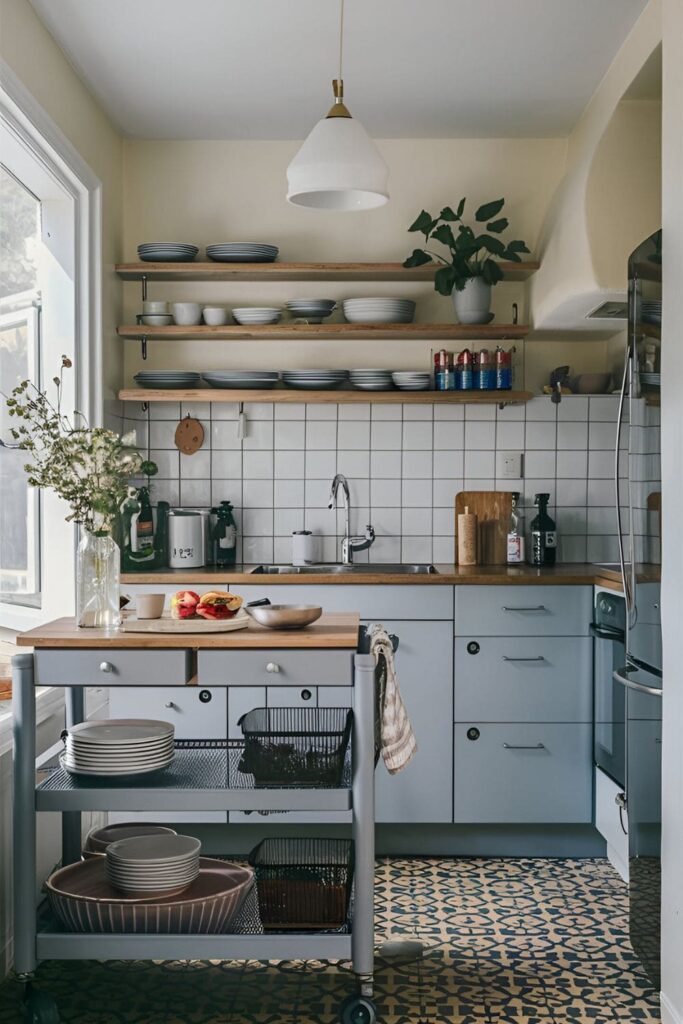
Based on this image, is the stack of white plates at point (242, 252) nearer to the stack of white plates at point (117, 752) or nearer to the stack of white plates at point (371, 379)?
the stack of white plates at point (371, 379)

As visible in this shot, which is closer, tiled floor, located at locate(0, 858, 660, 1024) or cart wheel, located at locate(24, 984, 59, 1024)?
cart wheel, located at locate(24, 984, 59, 1024)

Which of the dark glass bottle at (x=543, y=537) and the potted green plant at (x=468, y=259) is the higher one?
the potted green plant at (x=468, y=259)

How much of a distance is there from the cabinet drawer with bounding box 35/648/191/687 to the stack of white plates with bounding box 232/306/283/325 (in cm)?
205

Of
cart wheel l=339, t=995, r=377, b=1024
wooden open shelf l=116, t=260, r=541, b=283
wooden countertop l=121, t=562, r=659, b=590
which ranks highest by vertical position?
wooden open shelf l=116, t=260, r=541, b=283

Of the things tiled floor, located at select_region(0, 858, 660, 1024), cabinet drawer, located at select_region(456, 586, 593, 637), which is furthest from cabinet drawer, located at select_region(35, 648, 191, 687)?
cabinet drawer, located at select_region(456, 586, 593, 637)

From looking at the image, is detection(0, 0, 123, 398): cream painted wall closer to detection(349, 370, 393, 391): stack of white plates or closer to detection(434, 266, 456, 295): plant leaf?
detection(349, 370, 393, 391): stack of white plates

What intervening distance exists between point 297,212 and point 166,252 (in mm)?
591

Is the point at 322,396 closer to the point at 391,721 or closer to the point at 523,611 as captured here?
the point at 523,611

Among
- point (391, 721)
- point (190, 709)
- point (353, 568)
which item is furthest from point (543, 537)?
point (391, 721)

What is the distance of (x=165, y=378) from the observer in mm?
4156

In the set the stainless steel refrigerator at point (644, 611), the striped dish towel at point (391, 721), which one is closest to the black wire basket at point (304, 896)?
the striped dish towel at point (391, 721)

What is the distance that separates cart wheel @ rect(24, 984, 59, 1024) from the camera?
2.39m

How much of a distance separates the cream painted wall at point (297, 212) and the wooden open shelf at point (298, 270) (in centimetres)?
12

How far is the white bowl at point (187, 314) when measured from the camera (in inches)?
164
